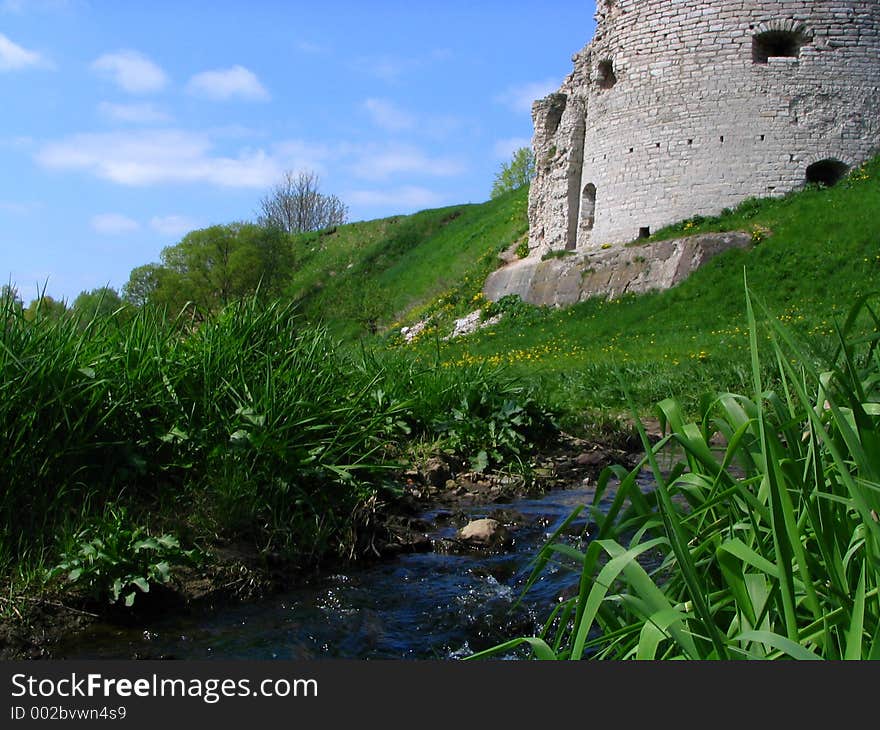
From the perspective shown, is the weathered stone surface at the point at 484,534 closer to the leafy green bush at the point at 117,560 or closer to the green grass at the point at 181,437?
the green grass at the point at 181,437

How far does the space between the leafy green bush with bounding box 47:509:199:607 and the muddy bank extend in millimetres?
106

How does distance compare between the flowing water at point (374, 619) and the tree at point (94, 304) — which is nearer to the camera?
the flowing water at point (374, 619)

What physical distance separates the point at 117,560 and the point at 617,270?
16.5m

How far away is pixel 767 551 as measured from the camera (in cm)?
251

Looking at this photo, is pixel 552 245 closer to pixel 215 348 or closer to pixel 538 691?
pixel 215 348

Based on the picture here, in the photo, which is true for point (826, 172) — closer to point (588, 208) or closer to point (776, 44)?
point (776, 44)

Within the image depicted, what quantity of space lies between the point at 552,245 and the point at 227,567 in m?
19.9

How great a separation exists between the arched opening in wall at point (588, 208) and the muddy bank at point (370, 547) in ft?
46.8

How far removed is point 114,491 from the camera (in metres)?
4.80

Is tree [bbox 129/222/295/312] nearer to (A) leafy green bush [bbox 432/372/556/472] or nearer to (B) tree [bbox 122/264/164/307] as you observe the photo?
(B) tree [bbox 122/264/164/307]

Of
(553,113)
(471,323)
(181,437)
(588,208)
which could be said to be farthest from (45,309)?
(553,113)

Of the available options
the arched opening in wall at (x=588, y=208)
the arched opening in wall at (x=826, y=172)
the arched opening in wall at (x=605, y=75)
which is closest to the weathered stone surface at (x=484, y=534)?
the arched opening in wall at (x=826, y=172)

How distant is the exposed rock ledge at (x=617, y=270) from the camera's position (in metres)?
18.4

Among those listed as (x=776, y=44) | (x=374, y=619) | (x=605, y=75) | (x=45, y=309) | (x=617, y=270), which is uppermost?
(x=776, y=44)
